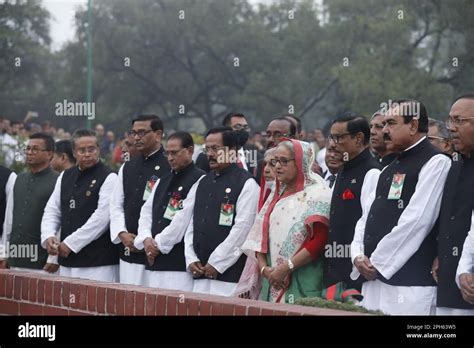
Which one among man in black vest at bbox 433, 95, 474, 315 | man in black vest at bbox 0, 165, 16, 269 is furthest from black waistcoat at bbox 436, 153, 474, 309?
man in black vest at bbox 0, 165, 16, 269

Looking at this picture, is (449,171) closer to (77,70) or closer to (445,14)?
(445,14)

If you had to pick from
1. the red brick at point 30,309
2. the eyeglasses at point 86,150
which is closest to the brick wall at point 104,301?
the red brick at point 30,309

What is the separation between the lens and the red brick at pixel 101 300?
20.1ft

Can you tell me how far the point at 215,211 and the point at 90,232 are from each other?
5.30 feet

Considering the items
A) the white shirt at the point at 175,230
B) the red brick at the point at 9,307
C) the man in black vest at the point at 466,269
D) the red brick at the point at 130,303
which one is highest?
the white shirt at the point at 175,230

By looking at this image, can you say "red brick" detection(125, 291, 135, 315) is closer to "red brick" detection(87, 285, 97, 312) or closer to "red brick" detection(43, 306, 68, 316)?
"red brick" detection(87, 285, 97, 312)

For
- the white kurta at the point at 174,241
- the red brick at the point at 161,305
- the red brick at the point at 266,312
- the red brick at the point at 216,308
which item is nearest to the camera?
the red brick at the point at 266,312

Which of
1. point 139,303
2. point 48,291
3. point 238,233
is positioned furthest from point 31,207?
point 139,303

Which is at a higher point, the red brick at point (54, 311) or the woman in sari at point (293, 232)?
the woman in sari at point (293, 232)

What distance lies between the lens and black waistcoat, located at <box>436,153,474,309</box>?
5992mm

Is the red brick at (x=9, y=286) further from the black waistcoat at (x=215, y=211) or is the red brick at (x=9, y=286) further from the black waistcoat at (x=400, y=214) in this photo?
the black waistcoat at (x=400, y=214)

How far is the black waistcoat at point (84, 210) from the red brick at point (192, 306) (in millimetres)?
3925

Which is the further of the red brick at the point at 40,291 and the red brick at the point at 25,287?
the red brick at the point at 25,287
